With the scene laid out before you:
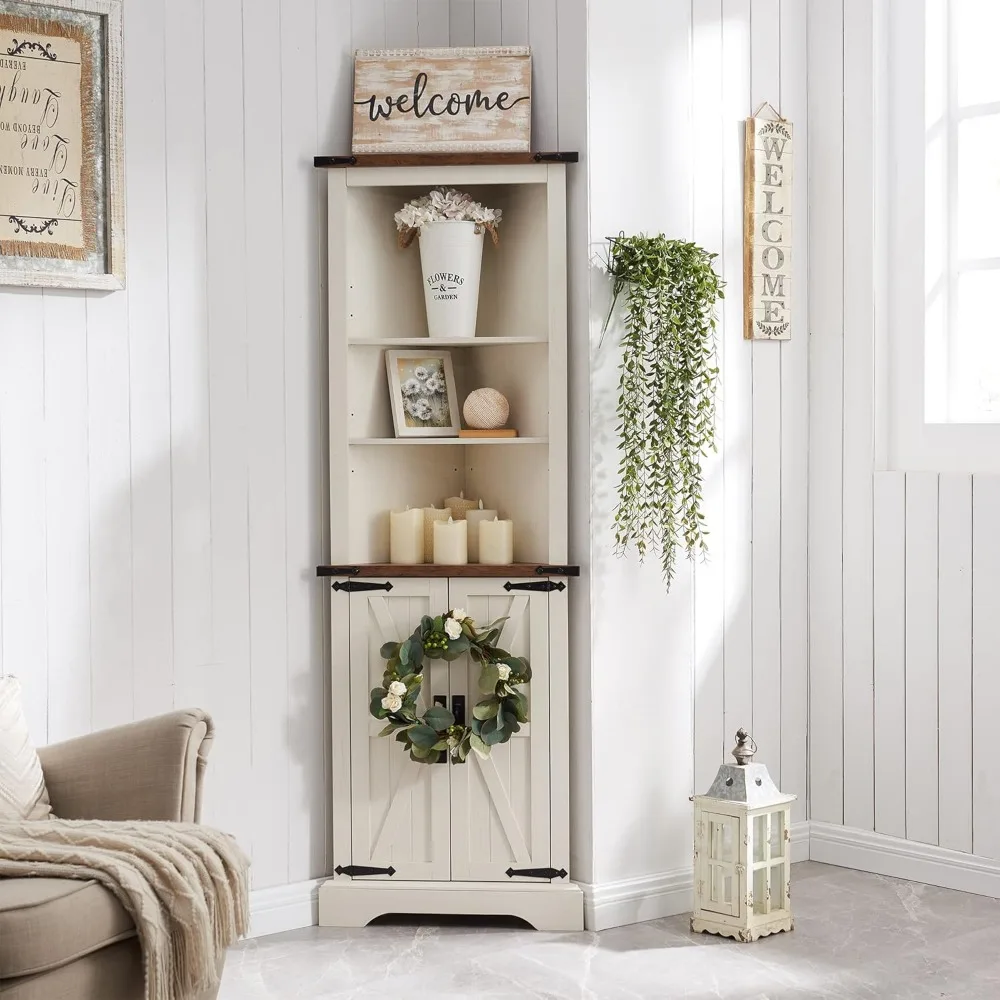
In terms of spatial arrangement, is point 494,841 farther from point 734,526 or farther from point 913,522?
point 913,522

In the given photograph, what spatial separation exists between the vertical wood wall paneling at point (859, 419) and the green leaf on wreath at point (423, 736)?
4.14 feet

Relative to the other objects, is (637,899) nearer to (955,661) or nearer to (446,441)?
(955,661)

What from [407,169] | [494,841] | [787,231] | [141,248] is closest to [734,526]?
[787,231]

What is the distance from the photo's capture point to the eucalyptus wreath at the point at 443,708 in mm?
3143

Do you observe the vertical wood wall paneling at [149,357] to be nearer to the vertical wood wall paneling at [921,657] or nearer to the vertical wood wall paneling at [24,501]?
the vertical wood wall paneling at [24,501]

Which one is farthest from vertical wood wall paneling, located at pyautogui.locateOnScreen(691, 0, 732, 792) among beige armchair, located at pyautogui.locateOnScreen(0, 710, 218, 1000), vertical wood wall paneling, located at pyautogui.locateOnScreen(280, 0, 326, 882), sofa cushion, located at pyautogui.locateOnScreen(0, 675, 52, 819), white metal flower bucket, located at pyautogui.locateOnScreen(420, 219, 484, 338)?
sofa cushion, located at pyautogui.locateOnScreen(0, 675, 52, 819)

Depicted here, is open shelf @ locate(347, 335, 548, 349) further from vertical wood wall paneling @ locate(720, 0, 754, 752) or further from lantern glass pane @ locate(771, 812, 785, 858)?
lantern glass pane @ locate(771, 812, 785, 858)

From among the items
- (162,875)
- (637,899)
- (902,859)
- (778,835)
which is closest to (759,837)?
(778,835)

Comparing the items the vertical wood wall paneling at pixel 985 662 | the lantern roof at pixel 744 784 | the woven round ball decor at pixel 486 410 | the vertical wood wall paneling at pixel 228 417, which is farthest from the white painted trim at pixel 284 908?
the vertical wood wall paneling at pixel 985 662

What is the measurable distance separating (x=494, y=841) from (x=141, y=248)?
5.46ft

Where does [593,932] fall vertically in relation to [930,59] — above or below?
below

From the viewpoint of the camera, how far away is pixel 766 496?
3.60 metres

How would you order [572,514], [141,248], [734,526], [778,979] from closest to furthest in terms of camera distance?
1. [778,979]
2. [141,248]
3. [572,514]
4. [734,526]

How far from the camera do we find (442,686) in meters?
3.22
